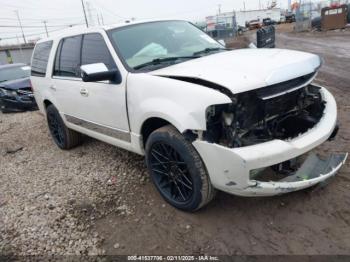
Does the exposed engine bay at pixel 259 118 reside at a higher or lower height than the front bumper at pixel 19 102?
higher

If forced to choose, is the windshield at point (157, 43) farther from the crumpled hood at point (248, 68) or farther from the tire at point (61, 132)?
the tire at point (61, 132)

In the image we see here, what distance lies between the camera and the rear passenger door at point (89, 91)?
3.79 metres

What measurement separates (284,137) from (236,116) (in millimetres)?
689

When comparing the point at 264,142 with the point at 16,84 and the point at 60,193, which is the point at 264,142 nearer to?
the point at 60,193

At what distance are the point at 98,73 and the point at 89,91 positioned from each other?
30.3 inches

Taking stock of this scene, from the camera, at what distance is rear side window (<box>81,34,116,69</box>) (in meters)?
3.83

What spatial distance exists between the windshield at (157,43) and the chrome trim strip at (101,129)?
2.60ft

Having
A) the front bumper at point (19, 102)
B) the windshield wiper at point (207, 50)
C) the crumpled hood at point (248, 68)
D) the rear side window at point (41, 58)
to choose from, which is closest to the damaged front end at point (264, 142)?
the crumpled hood at point (248, 68)

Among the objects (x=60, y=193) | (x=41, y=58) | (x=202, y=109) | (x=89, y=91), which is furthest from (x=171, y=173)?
(x=41, y=58)

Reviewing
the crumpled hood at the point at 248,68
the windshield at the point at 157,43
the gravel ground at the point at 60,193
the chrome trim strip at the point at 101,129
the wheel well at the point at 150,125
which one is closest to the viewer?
the crumpled hood at the point at 248,68

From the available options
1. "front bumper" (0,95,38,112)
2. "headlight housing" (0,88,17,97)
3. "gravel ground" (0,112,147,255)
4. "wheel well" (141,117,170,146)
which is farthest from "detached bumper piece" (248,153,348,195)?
"headlight housing" (0,88,17,97)

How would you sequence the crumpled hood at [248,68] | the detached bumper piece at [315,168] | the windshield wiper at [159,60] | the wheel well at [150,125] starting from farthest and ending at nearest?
1. the windshield wiper at [159,60]
2. the wheel well at [150,125]
3. the detached bumper piece at [315,168]
4. the crumpled hood at [248,68]

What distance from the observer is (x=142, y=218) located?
345 centimetres

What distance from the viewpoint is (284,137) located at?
3219 mm
